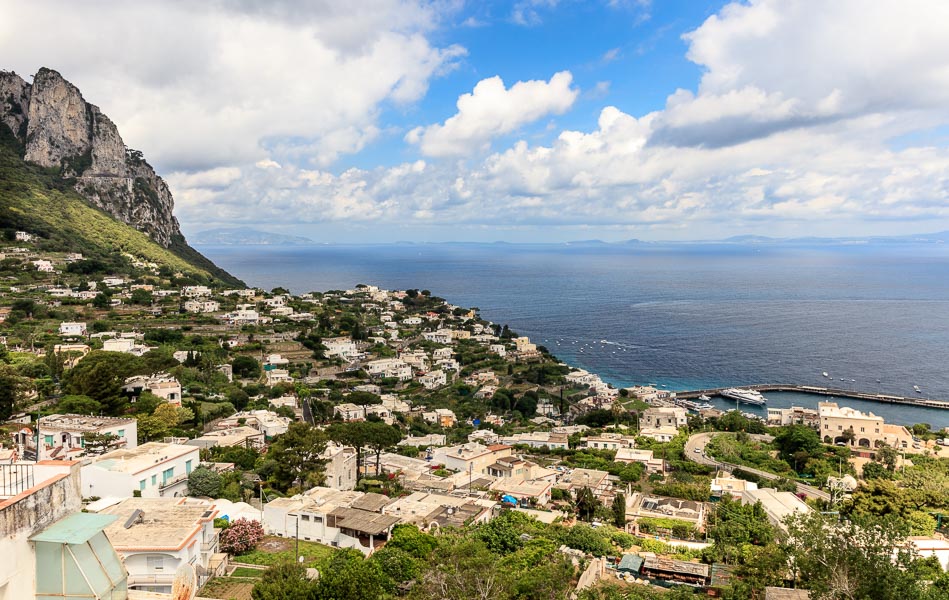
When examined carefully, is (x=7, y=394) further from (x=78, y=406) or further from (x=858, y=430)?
(x=858, y=430)

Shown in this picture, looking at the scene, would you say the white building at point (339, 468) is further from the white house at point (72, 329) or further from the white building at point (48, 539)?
the white house at point (72, 329)

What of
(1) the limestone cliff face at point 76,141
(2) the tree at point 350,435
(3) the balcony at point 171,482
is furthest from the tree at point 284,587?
(1) the limestone cliff face at point 76,141

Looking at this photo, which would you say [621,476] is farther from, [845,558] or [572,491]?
[845,558]

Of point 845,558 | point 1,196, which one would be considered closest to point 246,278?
point 1,196

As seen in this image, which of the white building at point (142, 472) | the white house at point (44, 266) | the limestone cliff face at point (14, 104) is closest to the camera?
the white building at point (142, 472)

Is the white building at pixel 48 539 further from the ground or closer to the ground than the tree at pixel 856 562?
further from the ground

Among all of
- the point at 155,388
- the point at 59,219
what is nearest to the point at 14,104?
the point at 59,219
